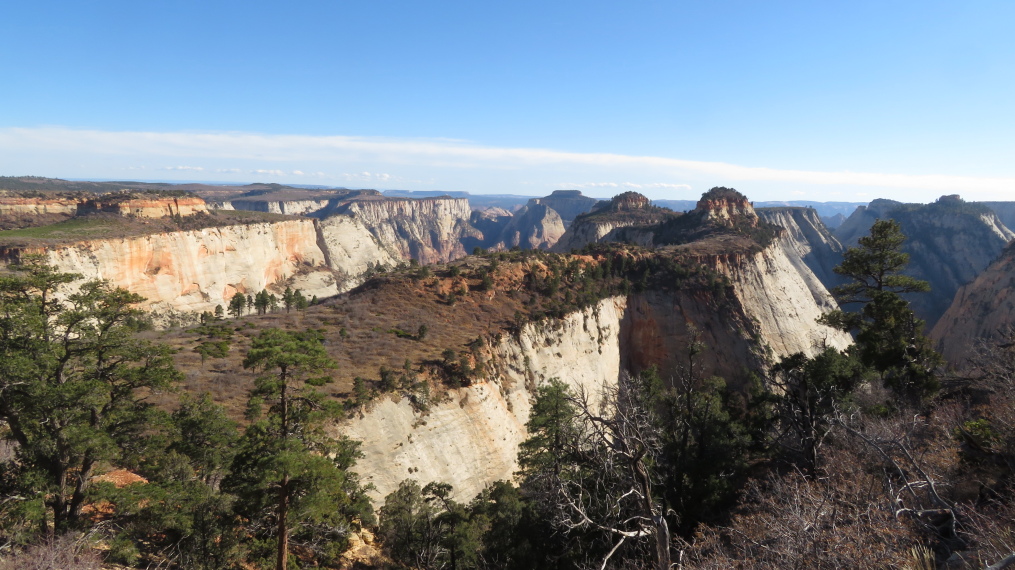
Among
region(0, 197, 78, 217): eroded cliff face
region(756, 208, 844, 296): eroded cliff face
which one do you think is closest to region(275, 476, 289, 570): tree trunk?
region(0, 197, 78, 217): eroded cliff face

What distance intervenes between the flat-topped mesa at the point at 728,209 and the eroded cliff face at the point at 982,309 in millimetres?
29111

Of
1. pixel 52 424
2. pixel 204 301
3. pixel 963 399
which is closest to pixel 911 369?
pixel 963 399

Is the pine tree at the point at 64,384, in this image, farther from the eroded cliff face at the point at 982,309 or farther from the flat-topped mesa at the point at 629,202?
the flat-topped mesa at the point at 629,202

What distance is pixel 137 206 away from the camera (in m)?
79.8

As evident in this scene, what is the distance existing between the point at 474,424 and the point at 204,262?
7094 cm

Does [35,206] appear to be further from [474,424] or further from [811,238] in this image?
[811,238]

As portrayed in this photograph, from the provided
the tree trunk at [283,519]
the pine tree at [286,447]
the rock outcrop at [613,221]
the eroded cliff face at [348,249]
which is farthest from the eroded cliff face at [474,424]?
the eroded cliff face at [348,249]

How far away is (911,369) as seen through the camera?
21.4 m

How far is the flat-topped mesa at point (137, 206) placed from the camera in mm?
78625

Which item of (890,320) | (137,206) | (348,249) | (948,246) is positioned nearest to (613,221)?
(348,249)

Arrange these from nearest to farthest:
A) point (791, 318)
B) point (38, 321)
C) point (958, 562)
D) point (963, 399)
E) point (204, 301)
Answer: point (958, 562), point (38, 321), point (963, 399), point (791, 318), point (204, 301)

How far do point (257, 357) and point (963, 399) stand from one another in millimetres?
27643

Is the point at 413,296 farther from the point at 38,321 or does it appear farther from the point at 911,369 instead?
the point at 911,369

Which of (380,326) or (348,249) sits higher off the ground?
(348,249)
